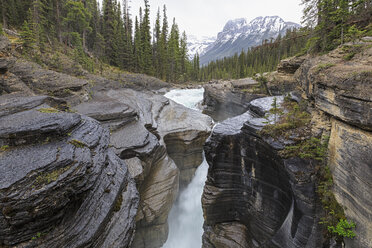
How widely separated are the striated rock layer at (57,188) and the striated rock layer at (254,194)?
14.1 ft

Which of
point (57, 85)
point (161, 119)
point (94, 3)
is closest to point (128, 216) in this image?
point (161, 119)

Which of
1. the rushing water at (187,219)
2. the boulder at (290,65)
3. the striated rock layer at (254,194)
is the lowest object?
the rushing water at (187,219)

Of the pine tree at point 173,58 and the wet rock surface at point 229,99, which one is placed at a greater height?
the pine tree at point 173,58

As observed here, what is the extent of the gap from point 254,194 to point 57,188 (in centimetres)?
734

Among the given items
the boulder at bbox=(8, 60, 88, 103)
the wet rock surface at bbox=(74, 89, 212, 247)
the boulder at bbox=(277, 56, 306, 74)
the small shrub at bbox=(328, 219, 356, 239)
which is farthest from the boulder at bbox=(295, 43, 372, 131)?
the boulder at bbox=(8, 60, 88, 103)

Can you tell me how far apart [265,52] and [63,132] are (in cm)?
7972

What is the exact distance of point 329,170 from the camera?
5477 millimetres

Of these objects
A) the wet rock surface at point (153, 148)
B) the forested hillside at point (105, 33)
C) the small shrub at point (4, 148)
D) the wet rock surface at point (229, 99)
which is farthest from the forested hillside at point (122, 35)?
the small shrub at point (4, 148)

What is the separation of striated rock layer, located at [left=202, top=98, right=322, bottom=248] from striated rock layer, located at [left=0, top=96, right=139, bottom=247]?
4283mm

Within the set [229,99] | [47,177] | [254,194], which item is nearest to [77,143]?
[47,177]

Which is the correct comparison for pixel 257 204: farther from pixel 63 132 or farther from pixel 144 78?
pixel 144 78

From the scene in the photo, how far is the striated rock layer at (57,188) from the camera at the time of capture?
369 centimetres

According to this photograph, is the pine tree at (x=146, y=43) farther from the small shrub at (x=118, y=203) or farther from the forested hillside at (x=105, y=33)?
the small shrub at (x=118, y=203)

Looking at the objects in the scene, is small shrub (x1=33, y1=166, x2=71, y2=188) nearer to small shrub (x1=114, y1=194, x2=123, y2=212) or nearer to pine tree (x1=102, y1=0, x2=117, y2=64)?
small shrub (x1=114, y1=194, x2=123, y2=212)
